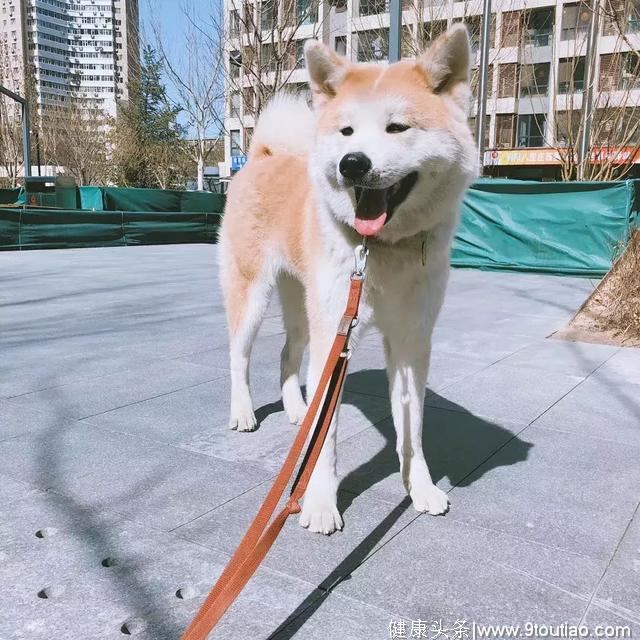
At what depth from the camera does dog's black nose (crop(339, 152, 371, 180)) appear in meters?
2.32

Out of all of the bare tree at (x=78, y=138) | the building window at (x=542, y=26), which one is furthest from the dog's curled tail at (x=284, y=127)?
the bare tree at (x=78, y=138)

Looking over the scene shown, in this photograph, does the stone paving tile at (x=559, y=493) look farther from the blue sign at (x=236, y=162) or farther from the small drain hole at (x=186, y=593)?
the blue sign at (x=236, y=162)

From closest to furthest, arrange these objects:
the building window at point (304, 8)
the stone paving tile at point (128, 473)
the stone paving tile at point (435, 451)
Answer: the stone paving tile at point (128, 473) → the stone paving tile at point (435, 451) → the building window at point (304, 8)

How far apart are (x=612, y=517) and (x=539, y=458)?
678 millimetres

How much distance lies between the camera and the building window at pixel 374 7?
73.8 feet

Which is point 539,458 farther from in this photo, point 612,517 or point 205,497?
point 205,497

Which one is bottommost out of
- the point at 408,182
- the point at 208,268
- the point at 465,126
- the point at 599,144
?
the point at 208,268

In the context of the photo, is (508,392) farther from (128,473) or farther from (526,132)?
Answer: (526,132)

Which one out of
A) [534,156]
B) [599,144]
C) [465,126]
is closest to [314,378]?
[465,126]

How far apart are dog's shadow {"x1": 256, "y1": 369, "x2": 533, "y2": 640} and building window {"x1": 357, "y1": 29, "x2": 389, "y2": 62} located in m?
17.9

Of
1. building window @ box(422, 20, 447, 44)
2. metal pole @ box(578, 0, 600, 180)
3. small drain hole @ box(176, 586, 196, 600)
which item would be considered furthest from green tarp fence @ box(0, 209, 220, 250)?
small drain hole @ box(176, 586, 196, 600)

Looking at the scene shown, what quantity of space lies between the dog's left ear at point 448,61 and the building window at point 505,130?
40.7 meters

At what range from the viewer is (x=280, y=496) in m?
1.89

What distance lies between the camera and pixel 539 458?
133 inches
